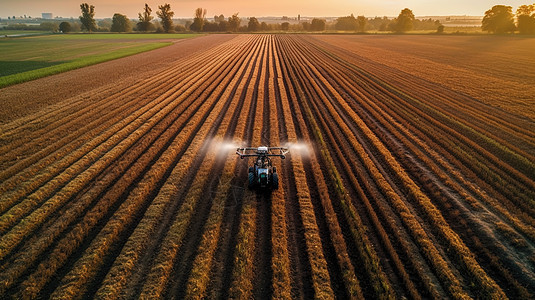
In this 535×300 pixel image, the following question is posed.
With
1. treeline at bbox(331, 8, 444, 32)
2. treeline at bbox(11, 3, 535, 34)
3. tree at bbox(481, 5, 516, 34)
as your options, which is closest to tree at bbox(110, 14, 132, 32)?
treeline at bbox(11, 3, 535, 34)

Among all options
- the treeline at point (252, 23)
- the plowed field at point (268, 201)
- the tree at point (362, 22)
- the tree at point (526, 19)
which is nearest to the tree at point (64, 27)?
the treeline at point (252, 23)

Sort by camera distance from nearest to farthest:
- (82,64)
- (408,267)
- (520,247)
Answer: (408,267), (520,247), (82,64)

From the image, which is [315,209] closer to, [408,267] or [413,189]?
[408,267]

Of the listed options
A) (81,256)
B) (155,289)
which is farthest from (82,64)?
(155,289)

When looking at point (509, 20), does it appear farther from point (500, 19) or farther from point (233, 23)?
point (233, 23)

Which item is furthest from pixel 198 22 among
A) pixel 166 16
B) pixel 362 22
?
pixel 362 22
